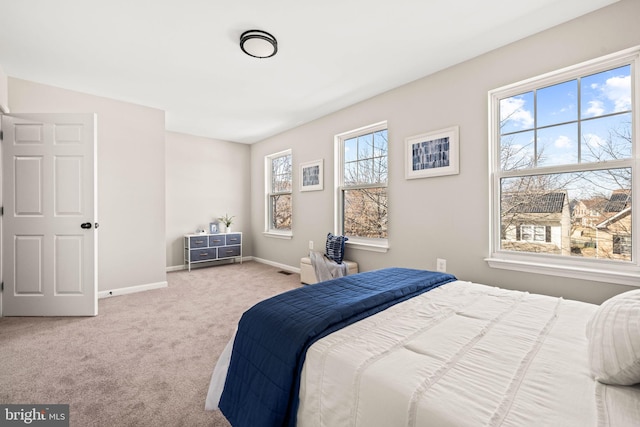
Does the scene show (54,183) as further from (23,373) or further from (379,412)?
(379,412)

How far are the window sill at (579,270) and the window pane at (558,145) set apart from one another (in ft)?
2.73

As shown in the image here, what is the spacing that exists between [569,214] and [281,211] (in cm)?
432

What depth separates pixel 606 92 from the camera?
215cm

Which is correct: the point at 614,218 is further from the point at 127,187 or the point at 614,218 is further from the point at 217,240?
the point at 217,240

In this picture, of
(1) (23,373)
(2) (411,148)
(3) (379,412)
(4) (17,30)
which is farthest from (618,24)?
(1) (23,373)

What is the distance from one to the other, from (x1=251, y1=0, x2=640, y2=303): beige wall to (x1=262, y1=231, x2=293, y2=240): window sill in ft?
5.19

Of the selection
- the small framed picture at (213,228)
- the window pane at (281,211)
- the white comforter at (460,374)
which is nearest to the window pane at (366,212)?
the window pane at (281,211)

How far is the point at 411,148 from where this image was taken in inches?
127

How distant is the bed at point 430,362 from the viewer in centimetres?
79

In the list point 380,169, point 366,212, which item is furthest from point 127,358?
point 380,169

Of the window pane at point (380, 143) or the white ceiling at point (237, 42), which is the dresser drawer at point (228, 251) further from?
the window pane at point (380, 143)

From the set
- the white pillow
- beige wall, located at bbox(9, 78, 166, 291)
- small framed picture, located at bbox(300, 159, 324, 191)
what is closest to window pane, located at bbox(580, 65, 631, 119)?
the white pillow

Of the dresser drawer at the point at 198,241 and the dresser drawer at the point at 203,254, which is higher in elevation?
the dresser drawer at the point at 198,241

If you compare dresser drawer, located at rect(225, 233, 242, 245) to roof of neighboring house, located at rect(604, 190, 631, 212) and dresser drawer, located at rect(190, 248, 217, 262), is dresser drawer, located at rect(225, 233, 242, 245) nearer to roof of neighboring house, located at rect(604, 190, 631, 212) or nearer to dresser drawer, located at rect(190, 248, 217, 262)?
dresser drawer, located at rect(190, 248, 217, 262)
